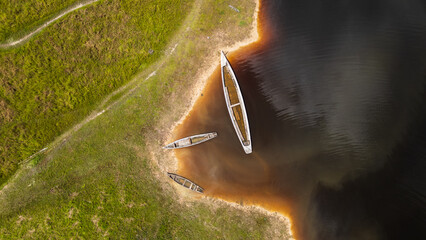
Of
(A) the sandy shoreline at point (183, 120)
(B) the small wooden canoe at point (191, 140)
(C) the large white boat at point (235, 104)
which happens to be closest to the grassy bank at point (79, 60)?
(A) the sandy shoreline at point (183, 120)

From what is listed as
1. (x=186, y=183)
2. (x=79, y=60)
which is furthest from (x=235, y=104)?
(x=79, y=60)

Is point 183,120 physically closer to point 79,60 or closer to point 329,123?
point 79,60

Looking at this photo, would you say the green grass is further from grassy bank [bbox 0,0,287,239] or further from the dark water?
A: the dark water

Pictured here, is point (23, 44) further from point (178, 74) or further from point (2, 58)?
point (178, 74)

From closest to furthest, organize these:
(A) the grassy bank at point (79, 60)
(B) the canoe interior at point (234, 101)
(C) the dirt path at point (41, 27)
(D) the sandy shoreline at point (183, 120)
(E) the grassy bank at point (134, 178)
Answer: (E) the grassy bank at point (134, 178)
(D) the sandy shoreline at point (183, 120)
(B) the canoe interior at point (234, 101)
(A) the grassy bank at point (79, 60)
(C) the dirt path at point (41, 27)

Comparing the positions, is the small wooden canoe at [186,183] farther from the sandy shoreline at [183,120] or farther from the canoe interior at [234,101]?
the canoe interior at [234,101]

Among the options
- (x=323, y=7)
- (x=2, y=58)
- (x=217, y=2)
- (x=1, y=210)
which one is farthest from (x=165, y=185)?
(x=323, y=7)
